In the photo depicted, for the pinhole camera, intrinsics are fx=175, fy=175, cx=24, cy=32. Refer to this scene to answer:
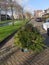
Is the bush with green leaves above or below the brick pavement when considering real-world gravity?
above

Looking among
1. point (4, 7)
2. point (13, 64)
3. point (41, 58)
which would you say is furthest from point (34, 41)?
point (4, 7)

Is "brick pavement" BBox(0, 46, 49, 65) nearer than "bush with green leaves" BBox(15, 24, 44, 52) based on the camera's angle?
Yes

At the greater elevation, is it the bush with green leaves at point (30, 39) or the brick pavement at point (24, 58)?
the bush with green leaves at point (30, 39)

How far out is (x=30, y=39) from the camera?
31.8 feet

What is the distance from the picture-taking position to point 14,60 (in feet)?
29.4

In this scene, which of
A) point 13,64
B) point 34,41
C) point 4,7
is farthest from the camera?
point 4,7

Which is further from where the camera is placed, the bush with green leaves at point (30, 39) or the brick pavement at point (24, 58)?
the bush with green leaves at point (30, 39)

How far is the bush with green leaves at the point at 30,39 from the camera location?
959 cm

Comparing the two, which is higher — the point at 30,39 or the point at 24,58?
the point at 30,39

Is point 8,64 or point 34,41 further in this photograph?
point 34,41

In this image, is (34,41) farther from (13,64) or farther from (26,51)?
(13,64)

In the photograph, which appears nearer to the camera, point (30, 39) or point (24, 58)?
point (24, 58)

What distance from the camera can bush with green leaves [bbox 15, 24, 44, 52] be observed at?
9.59m

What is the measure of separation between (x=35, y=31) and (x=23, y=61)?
6.90ft
